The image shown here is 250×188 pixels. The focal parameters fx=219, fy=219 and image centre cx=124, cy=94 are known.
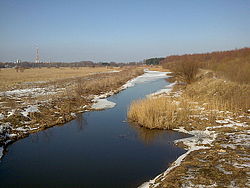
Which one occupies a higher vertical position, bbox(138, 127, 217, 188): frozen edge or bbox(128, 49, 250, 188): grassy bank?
bbox(128, 49, 250, 188): grassy bank

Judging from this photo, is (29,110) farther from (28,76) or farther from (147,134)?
(28,76)

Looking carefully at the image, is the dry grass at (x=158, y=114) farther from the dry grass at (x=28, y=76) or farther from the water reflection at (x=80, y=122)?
the dry grass at (x=28, y=76)

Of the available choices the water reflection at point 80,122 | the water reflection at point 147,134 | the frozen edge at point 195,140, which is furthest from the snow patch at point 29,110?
the frozen edge at point 195,140

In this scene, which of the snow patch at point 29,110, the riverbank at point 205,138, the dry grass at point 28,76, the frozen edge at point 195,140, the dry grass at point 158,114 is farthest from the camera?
the dry grass at point 28,76

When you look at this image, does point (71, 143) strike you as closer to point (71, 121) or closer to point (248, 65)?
point (71, 121)

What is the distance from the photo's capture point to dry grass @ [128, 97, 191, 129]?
519 inches

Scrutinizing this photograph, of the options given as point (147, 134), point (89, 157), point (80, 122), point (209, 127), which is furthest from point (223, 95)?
point (89, 157)

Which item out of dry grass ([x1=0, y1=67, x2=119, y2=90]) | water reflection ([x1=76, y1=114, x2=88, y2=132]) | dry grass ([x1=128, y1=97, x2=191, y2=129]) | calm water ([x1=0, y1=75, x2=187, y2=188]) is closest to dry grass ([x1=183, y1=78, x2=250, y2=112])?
dry grass ([x1=128, y1=97, x2=191, y2=129])

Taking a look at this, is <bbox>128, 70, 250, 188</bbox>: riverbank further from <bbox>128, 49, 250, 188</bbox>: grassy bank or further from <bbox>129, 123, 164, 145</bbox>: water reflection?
<bbox>129, 123, 164, 145</bbox>: water reflection

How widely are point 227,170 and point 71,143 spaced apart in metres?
7.32

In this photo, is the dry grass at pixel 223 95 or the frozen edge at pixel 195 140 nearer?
the frozen edge at pixel 195 140

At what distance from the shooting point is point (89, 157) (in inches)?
371

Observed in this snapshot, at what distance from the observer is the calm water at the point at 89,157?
24.7ft

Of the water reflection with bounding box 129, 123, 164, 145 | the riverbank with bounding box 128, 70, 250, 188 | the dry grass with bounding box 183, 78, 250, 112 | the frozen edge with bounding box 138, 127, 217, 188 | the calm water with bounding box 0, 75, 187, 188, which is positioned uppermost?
the dry grass with bounding box 183, 78, 250, 112
